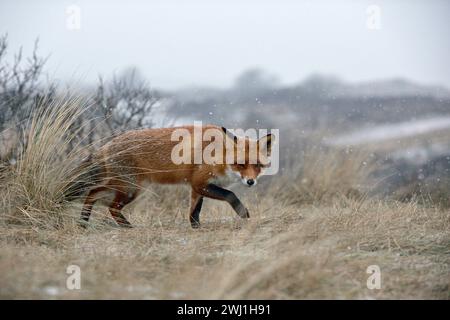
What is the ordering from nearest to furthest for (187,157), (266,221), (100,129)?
1. (266,221)
2. (187,157)
3. (100,129)

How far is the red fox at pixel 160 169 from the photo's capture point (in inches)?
200

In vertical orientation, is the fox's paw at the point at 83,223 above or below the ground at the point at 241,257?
above

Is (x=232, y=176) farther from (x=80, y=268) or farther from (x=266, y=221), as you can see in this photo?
(x=80, y=268)

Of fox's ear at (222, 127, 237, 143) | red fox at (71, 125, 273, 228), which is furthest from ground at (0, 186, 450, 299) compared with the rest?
fox's ear at (222, 127, 237, 143)

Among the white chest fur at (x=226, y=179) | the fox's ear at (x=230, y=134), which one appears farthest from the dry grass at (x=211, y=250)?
the fox's ear at (x=230, y=134)

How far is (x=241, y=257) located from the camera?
3674 millimetres

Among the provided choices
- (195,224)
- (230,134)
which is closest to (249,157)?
(230,134)

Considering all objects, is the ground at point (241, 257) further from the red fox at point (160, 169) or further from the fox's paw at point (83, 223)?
→ the red fox at point (160, 169)

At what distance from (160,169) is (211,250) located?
1.46 meters

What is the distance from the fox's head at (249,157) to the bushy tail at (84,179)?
128 centimetres

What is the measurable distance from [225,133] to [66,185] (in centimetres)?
155

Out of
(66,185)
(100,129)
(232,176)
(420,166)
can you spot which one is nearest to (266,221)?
(232,176)

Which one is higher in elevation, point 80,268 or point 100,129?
point 100,129
